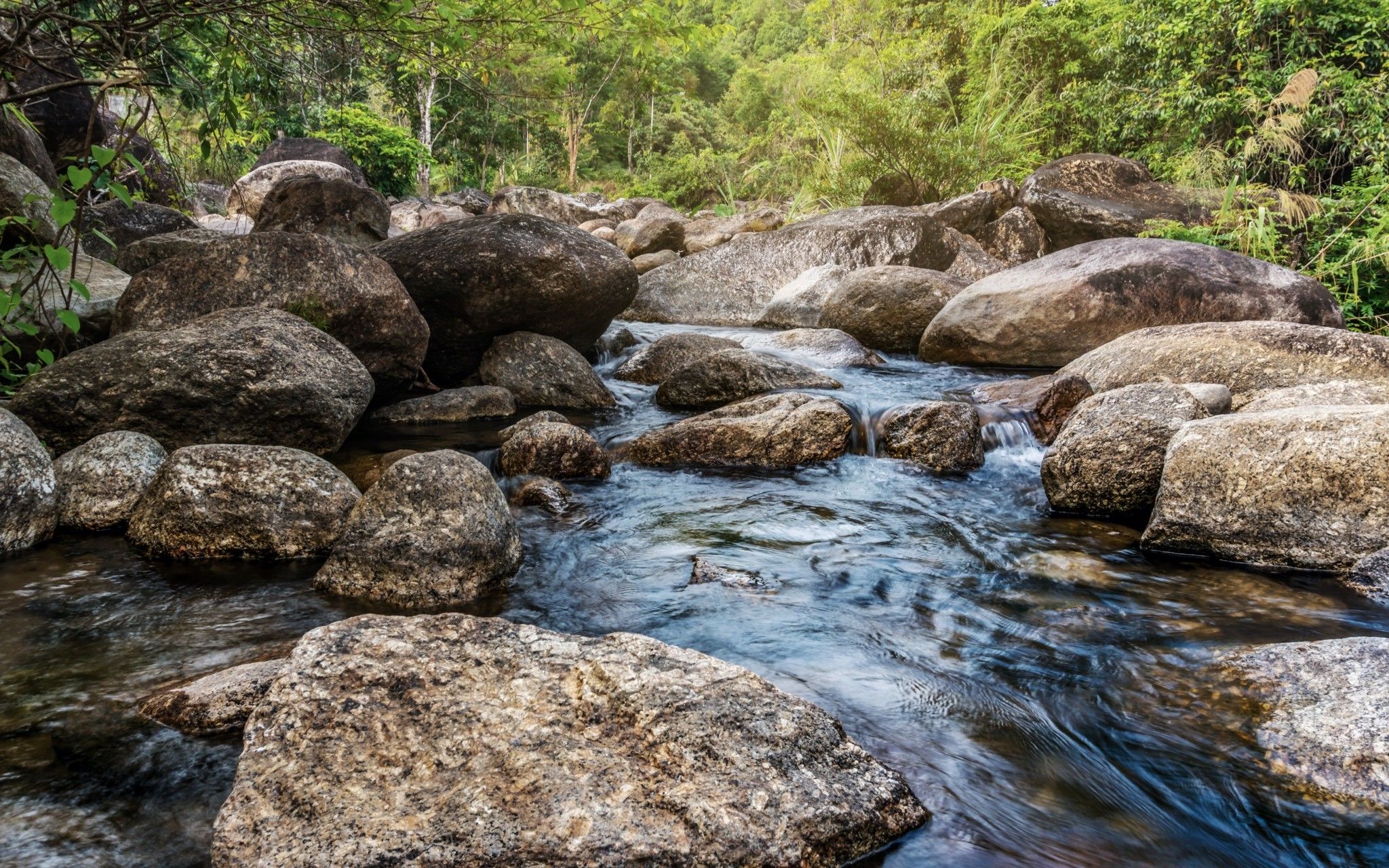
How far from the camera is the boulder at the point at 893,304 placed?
11055mm

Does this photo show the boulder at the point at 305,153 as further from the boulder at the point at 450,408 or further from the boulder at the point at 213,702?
the boulder at the point at 213,702

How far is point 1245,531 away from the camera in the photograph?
446 centimetres

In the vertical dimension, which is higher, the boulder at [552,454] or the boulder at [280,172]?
the boulder at [280,172]

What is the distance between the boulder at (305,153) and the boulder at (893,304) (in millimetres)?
14128

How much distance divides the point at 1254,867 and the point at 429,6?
5.24 metres

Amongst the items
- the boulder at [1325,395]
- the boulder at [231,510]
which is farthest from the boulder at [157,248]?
the boulder at [1325,395]

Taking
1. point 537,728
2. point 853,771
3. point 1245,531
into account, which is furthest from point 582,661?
point 1245,531

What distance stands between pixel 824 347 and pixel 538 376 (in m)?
3.73

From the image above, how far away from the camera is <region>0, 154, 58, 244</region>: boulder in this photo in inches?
246

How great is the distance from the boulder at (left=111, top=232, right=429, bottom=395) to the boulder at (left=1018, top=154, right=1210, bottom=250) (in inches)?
459

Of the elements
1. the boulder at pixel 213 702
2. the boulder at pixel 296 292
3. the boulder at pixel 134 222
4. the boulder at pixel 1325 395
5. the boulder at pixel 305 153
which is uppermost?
the boulder at pixel 305 153

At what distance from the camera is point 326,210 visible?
411 inches

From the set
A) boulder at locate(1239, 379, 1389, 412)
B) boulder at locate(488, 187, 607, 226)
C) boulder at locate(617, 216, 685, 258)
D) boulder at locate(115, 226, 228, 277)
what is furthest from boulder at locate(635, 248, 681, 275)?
boulder at locate(1239, 379, 1389, 412)

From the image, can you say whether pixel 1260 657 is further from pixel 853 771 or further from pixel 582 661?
pixel 582 661
